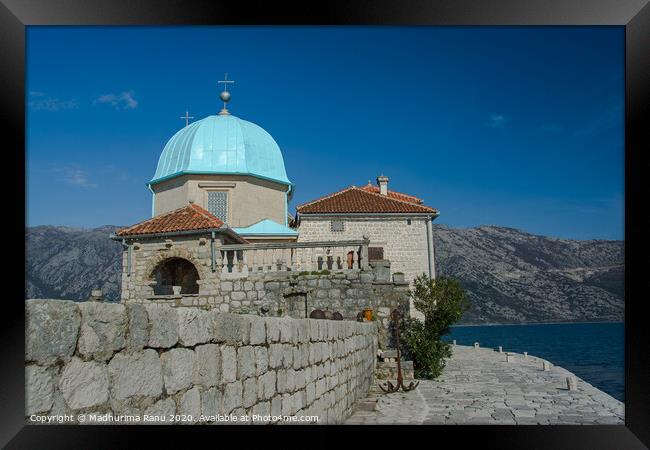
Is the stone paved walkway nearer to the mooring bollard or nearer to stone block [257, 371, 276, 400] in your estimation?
the mooring bollard

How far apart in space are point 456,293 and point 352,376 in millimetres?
6963

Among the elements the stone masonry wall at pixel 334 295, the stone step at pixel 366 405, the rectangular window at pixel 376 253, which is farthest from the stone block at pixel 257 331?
the rectangular window at pixel 376 253

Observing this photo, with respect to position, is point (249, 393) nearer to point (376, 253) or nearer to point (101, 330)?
point (101, 330)

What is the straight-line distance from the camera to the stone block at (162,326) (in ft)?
8.47

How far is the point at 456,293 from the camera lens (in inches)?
579

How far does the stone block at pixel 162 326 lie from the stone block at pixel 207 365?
0.27 m

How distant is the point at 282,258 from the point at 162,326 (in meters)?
10.6

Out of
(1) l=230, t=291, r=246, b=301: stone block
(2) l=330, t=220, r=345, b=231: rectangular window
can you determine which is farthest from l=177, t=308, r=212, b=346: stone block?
(2) l=330, t=220, r=345, b=231: rectangular window

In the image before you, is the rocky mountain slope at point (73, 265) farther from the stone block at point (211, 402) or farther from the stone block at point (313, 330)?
the stone block at point (211, 402)

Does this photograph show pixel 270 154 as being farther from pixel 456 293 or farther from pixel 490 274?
pixel 490 274

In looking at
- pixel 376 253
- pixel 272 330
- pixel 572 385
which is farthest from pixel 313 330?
pixel 376 253

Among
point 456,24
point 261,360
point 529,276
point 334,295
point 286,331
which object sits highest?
point 456,24

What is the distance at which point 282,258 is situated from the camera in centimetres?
1330

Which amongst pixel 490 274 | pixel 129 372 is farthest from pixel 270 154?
pixel 490 274
